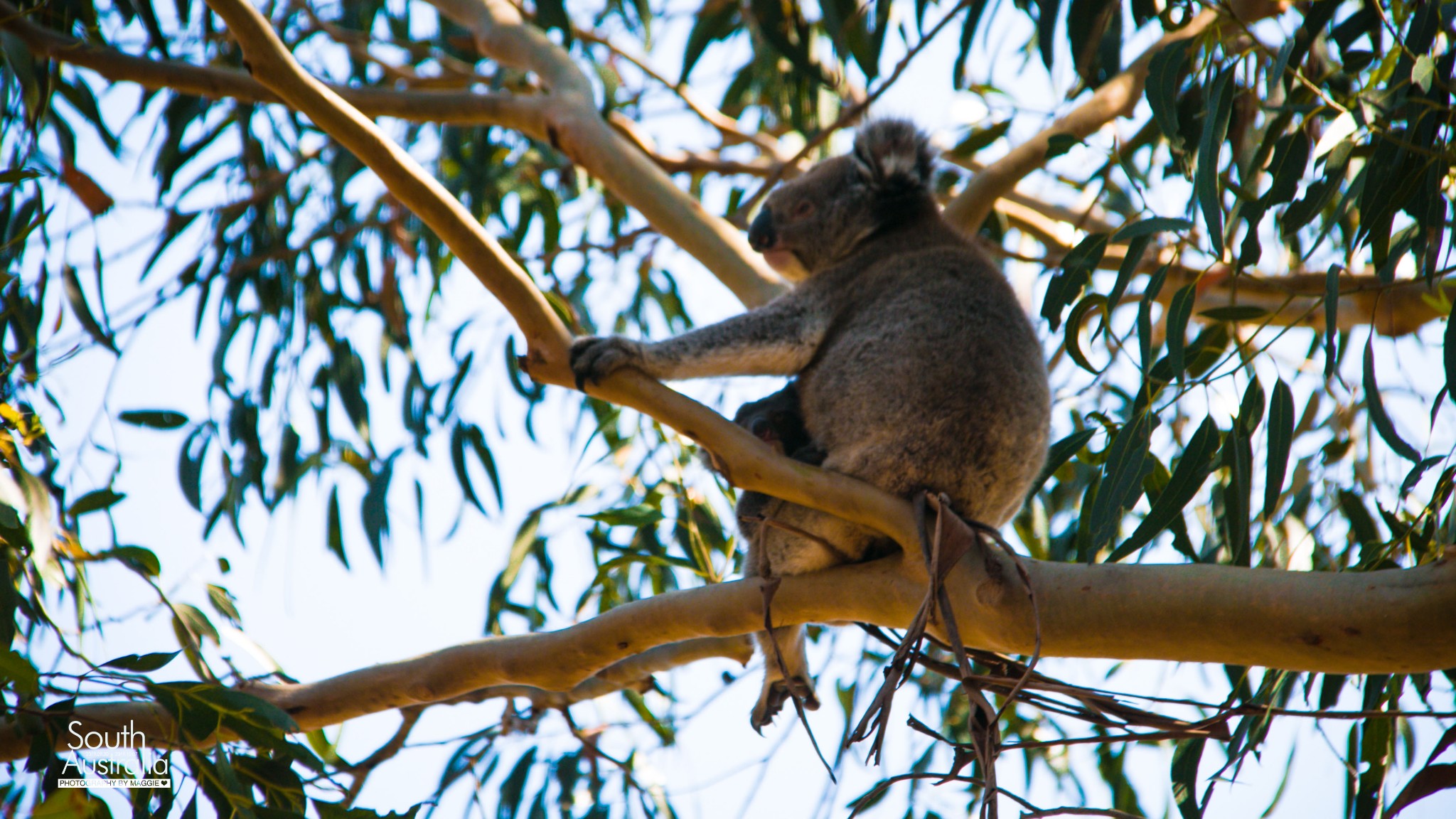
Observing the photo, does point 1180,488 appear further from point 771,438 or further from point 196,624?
point 196,624

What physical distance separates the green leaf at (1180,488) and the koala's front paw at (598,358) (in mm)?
854

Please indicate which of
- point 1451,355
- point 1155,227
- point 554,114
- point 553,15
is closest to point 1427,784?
point 1451,355

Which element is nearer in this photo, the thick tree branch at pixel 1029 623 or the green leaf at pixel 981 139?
the thick tree branch at pixel 1029 623

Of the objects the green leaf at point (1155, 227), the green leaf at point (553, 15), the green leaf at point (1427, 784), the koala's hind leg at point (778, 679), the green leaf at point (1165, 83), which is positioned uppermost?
the green leaf at point (553, 15)

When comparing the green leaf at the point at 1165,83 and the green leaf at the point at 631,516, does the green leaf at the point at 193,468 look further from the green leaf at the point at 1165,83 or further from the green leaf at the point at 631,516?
the green leaf at the point at 1165,83

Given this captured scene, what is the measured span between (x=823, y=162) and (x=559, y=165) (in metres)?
1.59

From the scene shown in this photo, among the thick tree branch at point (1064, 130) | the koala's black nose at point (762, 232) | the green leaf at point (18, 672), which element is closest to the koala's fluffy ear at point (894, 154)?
the thick tree branch at point (1064, 130)

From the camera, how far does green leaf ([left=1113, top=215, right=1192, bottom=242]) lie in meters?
1.61

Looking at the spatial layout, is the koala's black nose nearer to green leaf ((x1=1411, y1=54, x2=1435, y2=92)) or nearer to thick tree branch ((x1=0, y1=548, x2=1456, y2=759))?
thick tree branch ((x1=0, y1=548, x2=1456, y2=759))

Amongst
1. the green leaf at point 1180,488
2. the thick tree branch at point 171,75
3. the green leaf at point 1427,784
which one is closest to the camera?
the green leaf at point 1427,784

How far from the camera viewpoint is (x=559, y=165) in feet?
14.3

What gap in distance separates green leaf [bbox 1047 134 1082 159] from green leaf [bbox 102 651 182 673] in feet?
6.13

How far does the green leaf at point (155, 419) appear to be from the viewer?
8.54ft

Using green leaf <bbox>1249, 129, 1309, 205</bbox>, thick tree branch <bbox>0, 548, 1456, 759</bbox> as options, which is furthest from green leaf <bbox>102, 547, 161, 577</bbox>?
green leaf <bbox>1249, 129, 1309, 205</bbox>
